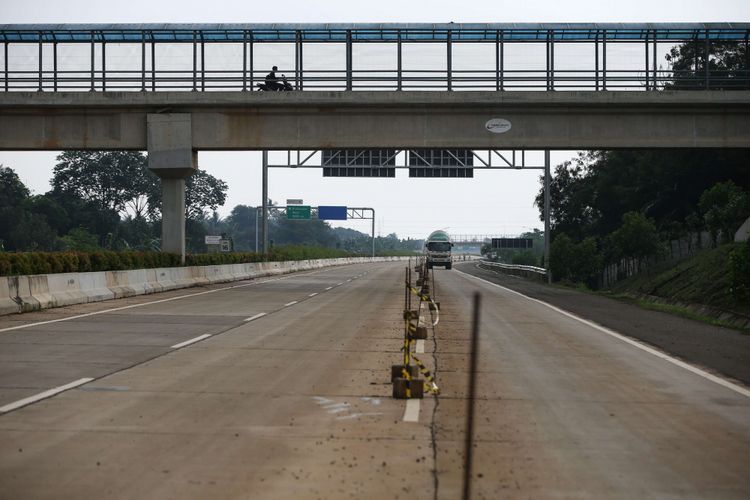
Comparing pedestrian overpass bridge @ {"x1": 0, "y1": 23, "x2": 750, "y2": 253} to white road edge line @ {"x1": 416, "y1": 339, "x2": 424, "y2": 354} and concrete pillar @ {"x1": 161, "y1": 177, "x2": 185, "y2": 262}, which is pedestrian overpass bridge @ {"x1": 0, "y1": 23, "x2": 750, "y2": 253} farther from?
white road edge line @ {"x1": 416, "y1": 339, "x2": 424, "y2": 354}

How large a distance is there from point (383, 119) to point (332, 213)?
80.8 meters

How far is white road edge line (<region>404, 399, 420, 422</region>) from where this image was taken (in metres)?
8.61

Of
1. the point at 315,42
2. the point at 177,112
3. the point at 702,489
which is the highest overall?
the point at 315,42

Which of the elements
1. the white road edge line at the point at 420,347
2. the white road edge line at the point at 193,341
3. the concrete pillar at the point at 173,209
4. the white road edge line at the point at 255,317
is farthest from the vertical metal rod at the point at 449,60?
the white road edge line at the point at 193,341

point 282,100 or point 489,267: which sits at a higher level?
point 282,100

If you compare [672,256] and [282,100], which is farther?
[672,256]

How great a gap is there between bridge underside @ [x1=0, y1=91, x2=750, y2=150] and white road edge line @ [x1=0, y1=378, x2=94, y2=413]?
2263cm

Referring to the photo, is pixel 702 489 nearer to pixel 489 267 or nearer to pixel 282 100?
pixel 282 100

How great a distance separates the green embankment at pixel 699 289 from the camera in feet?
77.1

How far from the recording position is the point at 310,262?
253 feet

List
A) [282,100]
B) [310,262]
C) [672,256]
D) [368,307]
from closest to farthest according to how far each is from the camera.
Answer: [368,307], [282,100], [672,256], [310,262]

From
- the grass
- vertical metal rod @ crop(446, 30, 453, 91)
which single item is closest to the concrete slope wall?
vertical metal rod @ crop(446, 30, 453, 91)

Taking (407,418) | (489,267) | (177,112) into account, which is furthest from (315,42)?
(489,267)

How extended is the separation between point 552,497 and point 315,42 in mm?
30892
